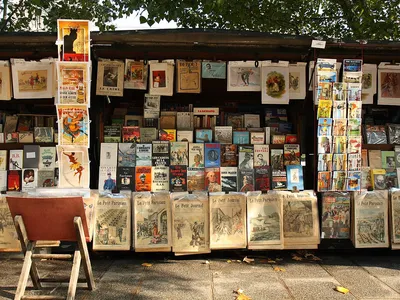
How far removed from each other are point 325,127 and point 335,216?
42.7 inches

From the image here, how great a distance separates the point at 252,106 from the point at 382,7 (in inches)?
232

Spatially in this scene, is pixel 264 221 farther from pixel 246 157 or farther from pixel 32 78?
pixel 32 78

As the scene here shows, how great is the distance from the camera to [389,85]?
4.81m

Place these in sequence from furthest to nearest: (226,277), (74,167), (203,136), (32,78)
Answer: (203,136) → (32,78) → (226,277) → (74,167)

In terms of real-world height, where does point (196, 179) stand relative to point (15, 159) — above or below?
below

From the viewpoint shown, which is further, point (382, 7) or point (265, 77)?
point (382, 7)

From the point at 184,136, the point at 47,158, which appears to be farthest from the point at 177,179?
the point at 47,158

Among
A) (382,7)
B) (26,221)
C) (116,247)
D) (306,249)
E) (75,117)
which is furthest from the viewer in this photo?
(382,7)

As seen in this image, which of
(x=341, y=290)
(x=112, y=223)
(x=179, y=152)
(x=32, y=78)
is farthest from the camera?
(x=179, y=152)

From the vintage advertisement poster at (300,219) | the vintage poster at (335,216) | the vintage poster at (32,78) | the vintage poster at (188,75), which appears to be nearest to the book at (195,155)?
the vintage poster at (188,75)

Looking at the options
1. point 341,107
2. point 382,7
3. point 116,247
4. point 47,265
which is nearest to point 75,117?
point 116,247

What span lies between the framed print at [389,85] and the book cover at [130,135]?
301cm

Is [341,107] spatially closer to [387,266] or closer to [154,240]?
[387,266]

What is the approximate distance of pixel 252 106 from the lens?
17.3ft
